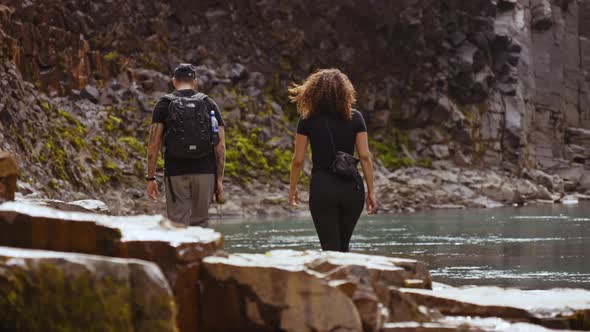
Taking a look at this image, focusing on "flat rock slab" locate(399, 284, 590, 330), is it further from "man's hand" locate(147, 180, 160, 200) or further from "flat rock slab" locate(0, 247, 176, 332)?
"man's hand" locate(147, 180, 160, 200)

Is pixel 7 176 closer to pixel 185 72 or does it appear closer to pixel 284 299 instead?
pixel 284 299

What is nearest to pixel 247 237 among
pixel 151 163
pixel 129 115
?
pixel 151 163

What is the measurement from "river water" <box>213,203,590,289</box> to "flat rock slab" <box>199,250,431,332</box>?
4.05 meters

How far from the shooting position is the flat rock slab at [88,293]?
417cm

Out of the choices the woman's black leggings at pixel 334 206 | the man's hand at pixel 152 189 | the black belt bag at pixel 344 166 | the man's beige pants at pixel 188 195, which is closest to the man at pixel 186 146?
the man's beige pants at pixel 188 195

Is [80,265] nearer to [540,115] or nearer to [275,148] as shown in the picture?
[275,148]

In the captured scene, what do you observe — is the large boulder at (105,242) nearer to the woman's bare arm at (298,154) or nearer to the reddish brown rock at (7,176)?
the reddish brown rock at (7,176)

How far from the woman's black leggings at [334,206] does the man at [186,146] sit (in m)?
1.14

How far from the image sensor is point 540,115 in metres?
65.7

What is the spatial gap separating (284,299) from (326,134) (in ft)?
8.82

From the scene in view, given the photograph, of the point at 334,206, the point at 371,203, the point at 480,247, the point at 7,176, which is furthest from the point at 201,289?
the point at 480,247

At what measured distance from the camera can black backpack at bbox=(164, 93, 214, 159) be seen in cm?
760

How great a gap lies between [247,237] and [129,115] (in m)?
24.6

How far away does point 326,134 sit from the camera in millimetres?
7270
